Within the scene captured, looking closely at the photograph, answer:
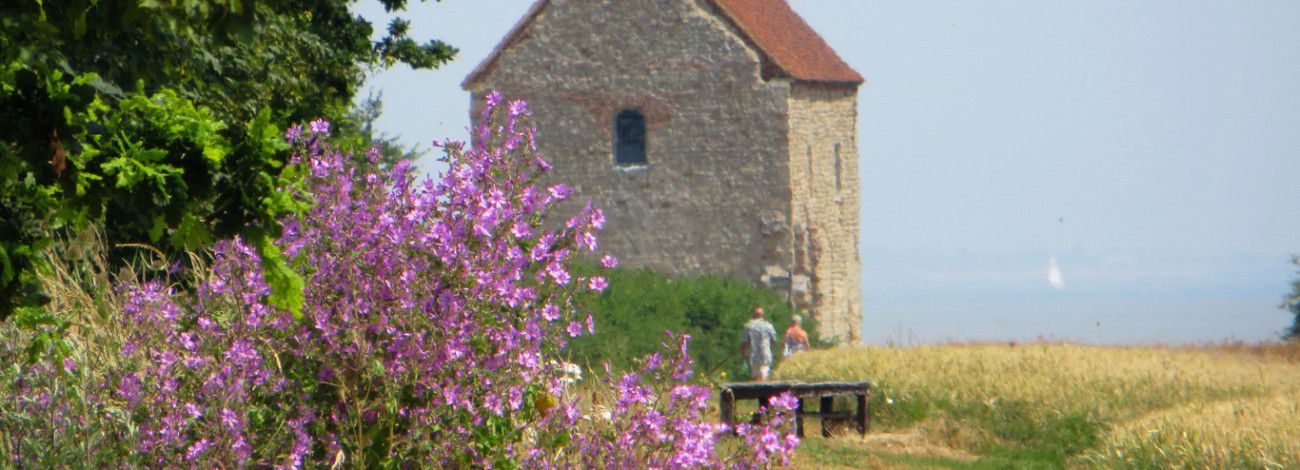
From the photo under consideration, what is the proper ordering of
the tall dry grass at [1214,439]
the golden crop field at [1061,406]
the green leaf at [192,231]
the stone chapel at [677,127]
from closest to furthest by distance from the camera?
the green leaf at [192,231] → the tall dry grass at [1214,439] → the golden crop field at [1061,406] → the stone chapel at [677,127]

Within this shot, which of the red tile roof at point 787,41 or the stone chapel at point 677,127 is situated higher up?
the red tile roof at point 787,41

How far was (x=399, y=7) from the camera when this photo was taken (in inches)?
671

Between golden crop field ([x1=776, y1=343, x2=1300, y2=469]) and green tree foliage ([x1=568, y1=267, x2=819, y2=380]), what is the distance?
543 cm

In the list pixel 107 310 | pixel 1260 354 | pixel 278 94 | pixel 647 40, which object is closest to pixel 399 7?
pixel 278 94

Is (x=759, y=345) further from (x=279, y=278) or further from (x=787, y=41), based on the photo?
(x=279, y=278)

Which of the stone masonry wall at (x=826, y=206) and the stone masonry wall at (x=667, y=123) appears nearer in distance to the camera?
the stone masonry wall at (x=667, y=123)

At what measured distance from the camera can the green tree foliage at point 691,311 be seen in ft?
93.2

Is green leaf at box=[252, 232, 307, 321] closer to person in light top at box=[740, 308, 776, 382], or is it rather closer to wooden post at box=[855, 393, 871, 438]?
wooden post at box=[855, 393, 871, 438]

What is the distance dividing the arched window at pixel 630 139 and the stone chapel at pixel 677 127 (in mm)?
21

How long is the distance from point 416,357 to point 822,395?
12529 mm

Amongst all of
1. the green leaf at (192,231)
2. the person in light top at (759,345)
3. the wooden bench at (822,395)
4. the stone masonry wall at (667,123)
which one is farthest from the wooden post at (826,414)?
the stone masonry wall at (667,123)

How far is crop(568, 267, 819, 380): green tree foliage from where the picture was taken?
28422 millimetres

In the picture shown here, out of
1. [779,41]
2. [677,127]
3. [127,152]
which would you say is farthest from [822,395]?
[779,41]

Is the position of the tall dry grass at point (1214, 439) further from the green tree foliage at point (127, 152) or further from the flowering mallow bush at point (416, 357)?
the green tree foliage at point (127, 152)
